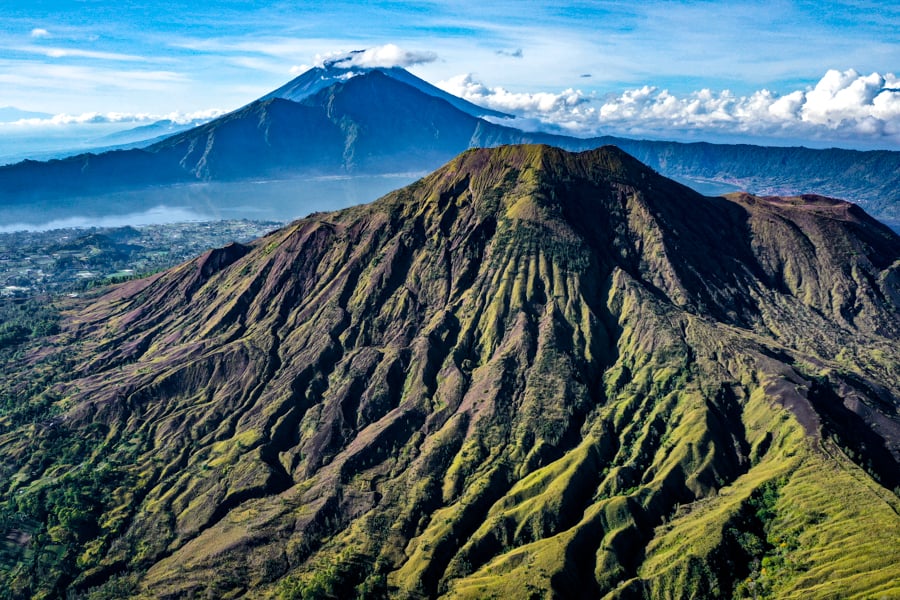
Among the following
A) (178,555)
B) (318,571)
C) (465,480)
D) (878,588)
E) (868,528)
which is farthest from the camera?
(465,480)

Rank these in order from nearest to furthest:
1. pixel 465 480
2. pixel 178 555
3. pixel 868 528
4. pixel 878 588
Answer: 1. pixel 878 588
2. pixel 868 528
3. pixel 178 555
4. pixel 465 480

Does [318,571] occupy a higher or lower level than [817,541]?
lower

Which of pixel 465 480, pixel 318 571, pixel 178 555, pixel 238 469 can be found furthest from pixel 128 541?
pixel 465 480

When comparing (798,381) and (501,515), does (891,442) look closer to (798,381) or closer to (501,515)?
(798,381)

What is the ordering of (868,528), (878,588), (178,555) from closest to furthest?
(878,588), (868,528), (178,555)

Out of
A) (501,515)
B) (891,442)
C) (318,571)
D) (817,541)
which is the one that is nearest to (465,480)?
(501,515)

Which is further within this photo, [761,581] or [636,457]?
[636,457]

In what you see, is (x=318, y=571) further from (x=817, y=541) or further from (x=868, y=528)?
(x=868, y=528)

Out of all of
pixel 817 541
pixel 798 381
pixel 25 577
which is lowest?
pixel 25 577

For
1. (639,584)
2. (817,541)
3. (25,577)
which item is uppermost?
(817,541)
